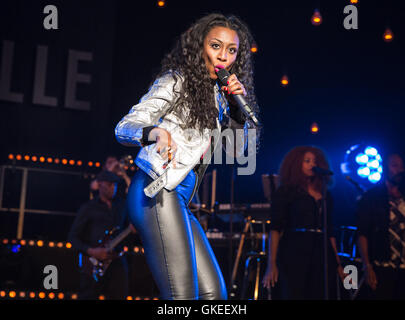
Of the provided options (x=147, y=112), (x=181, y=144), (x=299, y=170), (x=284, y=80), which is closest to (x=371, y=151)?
(x=284, y=80)

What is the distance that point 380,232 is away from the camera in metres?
5.55

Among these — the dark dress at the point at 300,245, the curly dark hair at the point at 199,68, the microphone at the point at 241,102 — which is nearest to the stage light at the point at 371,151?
the dark dress at the point at 300,245

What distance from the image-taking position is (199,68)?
2.26 m

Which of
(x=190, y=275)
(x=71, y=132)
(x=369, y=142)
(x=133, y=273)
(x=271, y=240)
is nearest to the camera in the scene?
(x=190, y=275)

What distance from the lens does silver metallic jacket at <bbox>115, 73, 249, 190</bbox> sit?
1.97 metres

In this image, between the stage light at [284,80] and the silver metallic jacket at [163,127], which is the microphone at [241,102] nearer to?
the silver metallic jacket at [163,127]

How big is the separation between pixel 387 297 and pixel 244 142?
419 centimetres

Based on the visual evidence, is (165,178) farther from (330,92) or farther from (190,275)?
(330,92)

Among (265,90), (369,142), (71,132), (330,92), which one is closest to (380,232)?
(369,142)

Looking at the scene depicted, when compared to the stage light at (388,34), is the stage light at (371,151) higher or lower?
lower

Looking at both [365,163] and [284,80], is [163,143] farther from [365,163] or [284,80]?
[284,80]

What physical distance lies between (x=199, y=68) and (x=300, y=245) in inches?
101

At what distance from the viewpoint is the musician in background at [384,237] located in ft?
18.0

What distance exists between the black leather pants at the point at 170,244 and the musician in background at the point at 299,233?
97.1 inches
